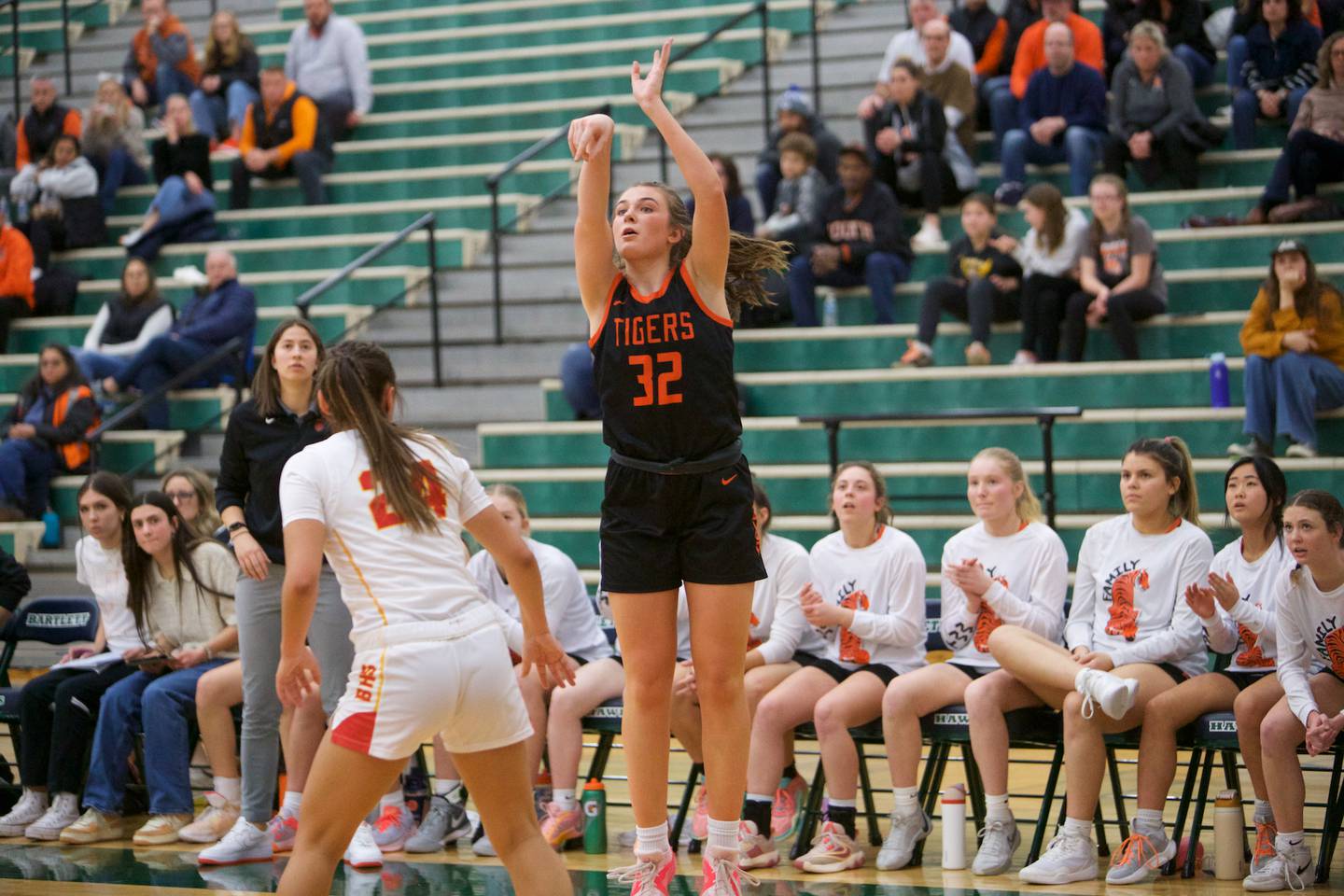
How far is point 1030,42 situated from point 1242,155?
1.40m

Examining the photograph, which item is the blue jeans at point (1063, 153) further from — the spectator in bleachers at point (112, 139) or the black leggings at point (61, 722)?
the spectator in bleachers at point (112, 139)

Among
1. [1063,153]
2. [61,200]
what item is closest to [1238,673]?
[1063,153]

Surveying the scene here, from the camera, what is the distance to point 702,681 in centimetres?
409

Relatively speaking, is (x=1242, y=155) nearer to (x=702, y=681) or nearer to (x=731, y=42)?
(x=731, y=42)

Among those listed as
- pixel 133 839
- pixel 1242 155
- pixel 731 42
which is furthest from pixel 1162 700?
pixel 731 42

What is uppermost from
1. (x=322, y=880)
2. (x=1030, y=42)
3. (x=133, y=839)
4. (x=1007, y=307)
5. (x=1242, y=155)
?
(x=1030, y=42)

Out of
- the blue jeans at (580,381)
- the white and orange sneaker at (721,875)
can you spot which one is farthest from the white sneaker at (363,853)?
the blue jeans at (580,381)

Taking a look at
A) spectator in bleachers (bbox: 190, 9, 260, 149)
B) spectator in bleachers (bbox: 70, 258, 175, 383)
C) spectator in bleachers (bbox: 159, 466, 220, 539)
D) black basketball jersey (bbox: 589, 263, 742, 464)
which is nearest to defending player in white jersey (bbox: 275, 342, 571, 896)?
black basketball jersey (bbox: 589, 263, 742, 464)

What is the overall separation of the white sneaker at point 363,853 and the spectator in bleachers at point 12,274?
6.99m

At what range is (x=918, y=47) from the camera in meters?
10.5

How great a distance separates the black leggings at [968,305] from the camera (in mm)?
8766

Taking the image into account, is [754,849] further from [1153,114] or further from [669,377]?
[1153,114]

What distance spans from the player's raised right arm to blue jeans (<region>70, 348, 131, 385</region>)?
7065 millimetres

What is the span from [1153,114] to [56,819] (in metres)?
6.74
